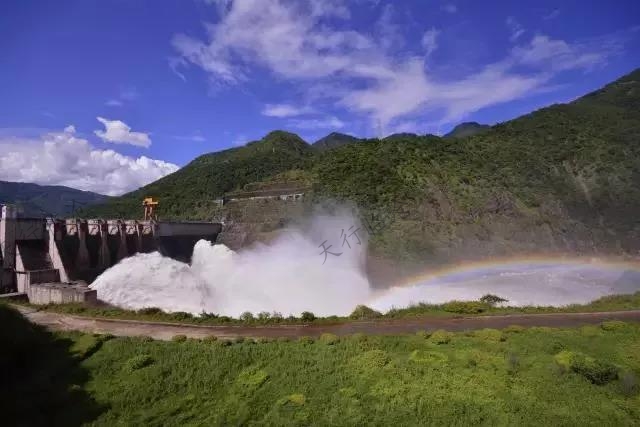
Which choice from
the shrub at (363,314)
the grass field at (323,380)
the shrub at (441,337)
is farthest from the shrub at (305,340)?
the shrub at (363,314)

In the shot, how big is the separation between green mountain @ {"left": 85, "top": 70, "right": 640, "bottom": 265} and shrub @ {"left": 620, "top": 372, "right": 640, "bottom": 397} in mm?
47230

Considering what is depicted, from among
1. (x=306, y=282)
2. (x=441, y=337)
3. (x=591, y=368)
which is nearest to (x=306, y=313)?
(x=441, y=337)

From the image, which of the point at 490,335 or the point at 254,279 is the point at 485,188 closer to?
the point at 254,279

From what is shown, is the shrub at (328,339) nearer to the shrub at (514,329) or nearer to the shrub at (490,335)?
the shrub at (490,335)

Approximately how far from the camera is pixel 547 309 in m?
29.5

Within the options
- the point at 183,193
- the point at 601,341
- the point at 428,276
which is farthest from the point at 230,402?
the point at 183,193

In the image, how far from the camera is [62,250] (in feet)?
132

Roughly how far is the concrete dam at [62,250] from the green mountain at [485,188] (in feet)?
71.6

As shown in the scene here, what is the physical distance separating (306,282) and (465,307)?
87.8ft

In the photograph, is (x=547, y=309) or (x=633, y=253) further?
(x=633, y=253)

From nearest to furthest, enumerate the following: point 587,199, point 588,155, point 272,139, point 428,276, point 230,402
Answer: point 230,402 < point 428,276 < point 587,199 < point 588,155 < point 272,139

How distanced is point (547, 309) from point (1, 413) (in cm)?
3264

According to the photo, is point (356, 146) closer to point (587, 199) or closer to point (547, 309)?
point (587, 199)

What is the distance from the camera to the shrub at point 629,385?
14719 millimetres
